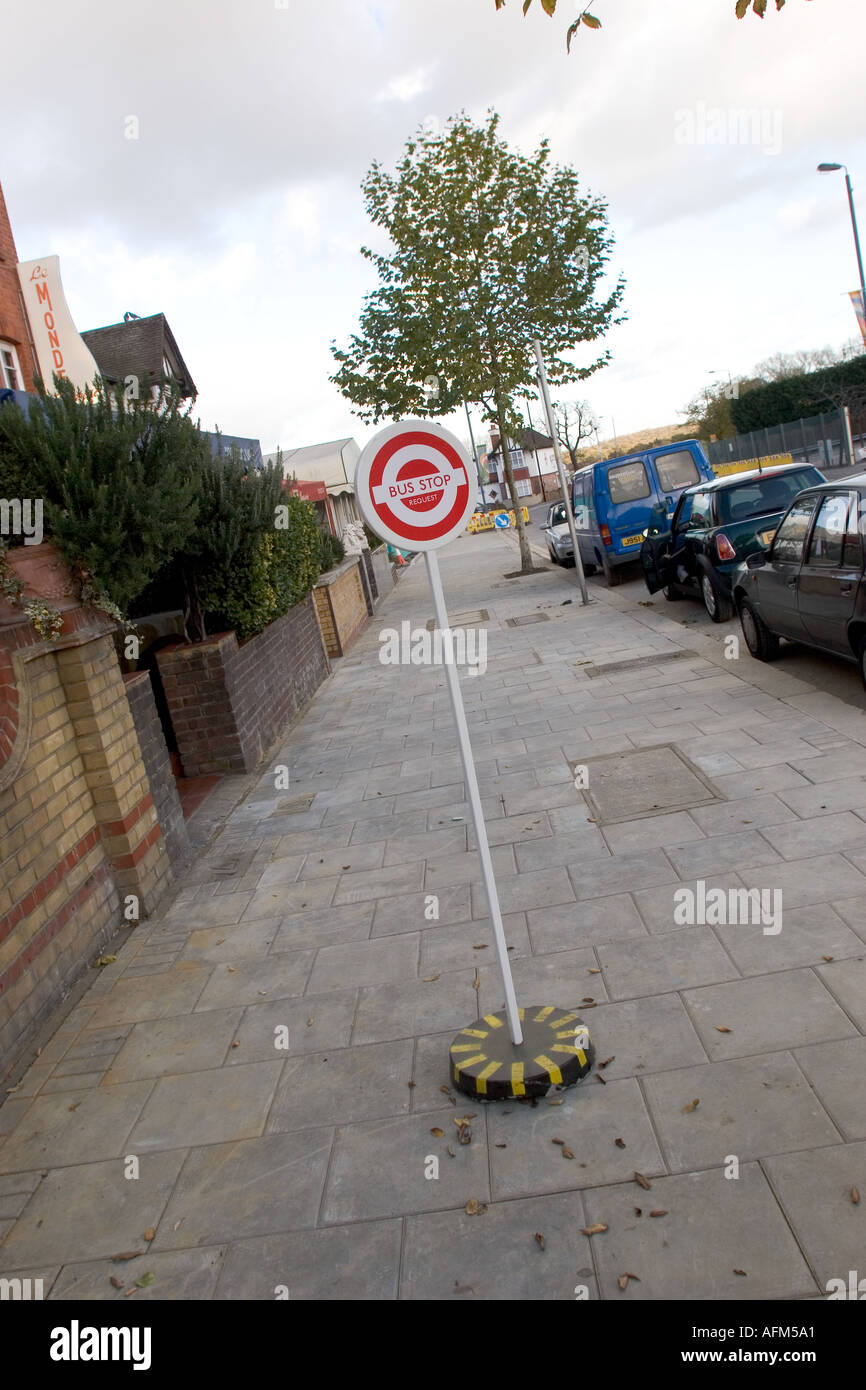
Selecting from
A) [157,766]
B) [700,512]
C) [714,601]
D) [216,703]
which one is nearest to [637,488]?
[700,512]

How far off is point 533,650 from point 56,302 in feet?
43.3

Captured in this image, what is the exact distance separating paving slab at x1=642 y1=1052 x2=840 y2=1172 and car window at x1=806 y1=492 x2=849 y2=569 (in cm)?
521

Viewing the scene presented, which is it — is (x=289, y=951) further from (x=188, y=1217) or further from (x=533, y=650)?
(x=533, y=650)

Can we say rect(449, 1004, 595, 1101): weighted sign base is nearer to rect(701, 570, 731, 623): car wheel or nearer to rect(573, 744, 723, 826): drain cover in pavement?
rect(573, 744, 723, 826): drain cover in pavement

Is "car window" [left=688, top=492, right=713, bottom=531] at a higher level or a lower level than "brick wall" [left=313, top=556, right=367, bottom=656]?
higher

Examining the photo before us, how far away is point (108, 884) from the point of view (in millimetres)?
6094

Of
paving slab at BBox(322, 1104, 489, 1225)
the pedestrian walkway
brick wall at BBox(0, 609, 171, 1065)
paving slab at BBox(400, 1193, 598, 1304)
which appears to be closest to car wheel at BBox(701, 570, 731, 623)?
the pedestrian walkway

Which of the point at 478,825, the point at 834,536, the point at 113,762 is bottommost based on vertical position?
the point at 478,825

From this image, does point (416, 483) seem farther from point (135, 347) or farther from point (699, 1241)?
point (135, 347)

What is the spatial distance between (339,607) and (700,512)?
679cm

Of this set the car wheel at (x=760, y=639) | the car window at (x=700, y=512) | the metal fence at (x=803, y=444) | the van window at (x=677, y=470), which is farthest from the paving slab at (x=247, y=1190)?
the metal fence at (x=803, y=444)

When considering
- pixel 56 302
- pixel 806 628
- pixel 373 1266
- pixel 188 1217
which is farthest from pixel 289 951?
pixel 56 302
